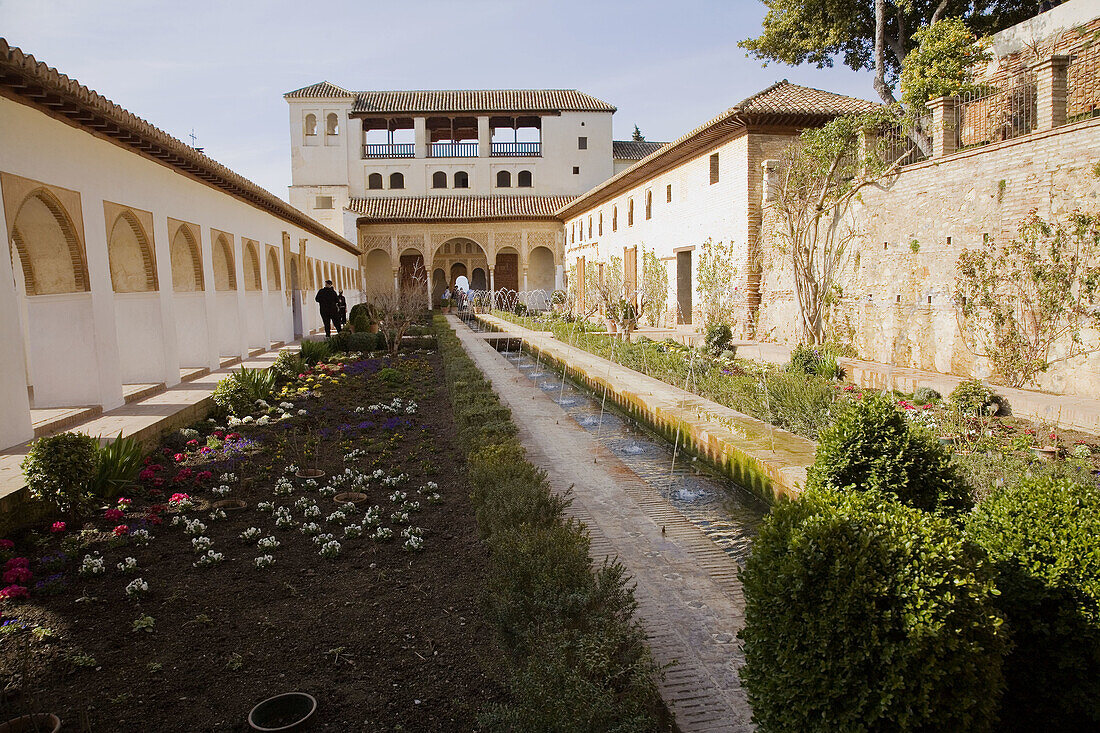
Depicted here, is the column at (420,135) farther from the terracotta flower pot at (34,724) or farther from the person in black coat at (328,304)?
the terracotta flower pot at (34,724)

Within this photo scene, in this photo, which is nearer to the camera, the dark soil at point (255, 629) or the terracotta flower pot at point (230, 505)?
the dark soil at point (255, 629)

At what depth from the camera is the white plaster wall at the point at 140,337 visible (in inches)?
378

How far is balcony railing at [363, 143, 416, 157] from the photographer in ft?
124

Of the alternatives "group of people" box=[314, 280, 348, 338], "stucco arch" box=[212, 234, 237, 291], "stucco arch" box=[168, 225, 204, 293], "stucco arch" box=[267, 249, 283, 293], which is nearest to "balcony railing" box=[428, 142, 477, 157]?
"stucco arch" box=[267, 249, 283, 293]

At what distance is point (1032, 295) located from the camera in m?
8.68

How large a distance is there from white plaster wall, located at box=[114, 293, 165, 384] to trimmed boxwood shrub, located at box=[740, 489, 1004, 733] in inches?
378

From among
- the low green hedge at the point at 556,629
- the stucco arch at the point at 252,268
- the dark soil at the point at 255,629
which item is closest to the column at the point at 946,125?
the dark soil at the point at 255,629

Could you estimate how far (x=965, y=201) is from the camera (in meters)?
9.77

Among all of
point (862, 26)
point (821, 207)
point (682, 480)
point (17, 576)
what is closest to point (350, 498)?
point (17, 576)

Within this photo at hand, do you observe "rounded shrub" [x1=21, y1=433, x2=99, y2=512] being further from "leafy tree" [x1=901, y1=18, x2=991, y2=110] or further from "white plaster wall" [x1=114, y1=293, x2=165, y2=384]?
"leafy tree" [x1=901, y1=18, x2=991, y2=110]

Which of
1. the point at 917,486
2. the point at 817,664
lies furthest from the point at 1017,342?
the point at 817,664

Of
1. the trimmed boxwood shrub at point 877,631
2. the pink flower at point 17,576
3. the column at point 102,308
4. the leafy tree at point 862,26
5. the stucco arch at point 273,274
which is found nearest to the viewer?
the trimmed boxwood shrub at point 877,631

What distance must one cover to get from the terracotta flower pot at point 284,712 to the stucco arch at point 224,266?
11.8 meters

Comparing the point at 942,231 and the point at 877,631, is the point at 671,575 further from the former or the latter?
the point at 942,231
